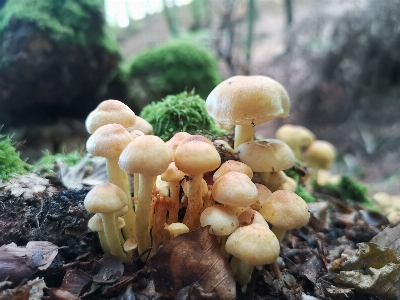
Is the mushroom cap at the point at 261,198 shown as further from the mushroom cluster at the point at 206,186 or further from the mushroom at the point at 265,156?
the mushroom at the point at 265,156

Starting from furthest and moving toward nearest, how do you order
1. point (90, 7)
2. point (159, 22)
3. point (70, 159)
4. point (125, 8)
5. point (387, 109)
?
point (159, 22) → point (125, 8) → point (387, 109) → point (90, 7) → point (70, 159)

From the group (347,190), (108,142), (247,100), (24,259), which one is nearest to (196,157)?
(108,142)

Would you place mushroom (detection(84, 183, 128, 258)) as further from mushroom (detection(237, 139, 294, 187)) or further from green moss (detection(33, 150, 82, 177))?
green moss (detection(33, 150, 82, 177))

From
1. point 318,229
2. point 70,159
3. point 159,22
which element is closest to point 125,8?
point 159,22

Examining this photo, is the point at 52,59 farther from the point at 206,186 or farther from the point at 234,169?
the point at 234,169

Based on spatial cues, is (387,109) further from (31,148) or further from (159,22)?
(159,22)

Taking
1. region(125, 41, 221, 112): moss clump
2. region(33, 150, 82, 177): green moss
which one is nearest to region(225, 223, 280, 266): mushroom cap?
region(33, 150, 82, 177): green moss
